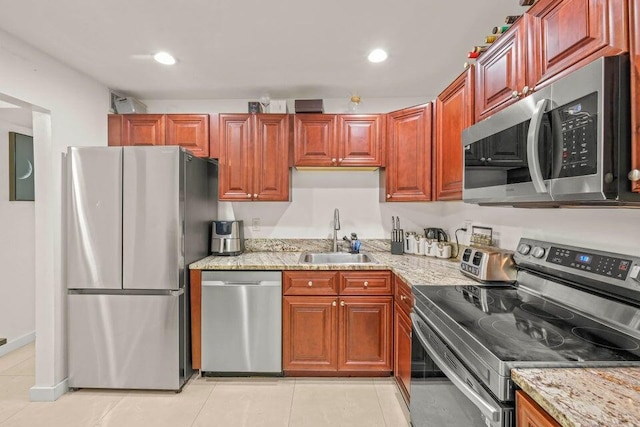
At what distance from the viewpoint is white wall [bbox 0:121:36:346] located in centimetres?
301

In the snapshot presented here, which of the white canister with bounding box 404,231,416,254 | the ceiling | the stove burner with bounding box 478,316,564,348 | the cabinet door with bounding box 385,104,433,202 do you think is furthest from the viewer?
the white canister with bounding box 404,231,416,254

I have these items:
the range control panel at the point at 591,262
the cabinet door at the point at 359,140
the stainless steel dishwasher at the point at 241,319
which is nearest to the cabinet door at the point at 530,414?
the range control panel at the point at 591,262

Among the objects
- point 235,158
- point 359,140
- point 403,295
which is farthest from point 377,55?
point 403,295

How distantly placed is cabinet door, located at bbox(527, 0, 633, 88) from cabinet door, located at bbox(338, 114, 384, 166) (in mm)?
1497

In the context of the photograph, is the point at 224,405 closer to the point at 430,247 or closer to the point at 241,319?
the point at 241,319

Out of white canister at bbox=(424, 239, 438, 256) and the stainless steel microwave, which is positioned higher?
the stainless steel microwave

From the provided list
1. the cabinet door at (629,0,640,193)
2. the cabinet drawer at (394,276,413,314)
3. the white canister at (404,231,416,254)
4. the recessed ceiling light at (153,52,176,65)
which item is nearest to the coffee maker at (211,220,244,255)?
the recessed ceiling light at (153,52,176,65)

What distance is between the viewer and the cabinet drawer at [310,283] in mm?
2467

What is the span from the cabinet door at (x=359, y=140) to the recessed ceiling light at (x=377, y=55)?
54 centimetres

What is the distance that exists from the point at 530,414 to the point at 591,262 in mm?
796

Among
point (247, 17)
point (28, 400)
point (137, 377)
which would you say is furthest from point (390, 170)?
point (28, 400)

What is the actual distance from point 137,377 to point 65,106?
206cm

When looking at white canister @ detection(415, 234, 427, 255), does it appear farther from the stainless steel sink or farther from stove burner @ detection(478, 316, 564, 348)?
stove burner @ detection(478, 316, 564, 348)

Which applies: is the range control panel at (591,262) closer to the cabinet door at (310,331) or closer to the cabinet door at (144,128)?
the cabinet door at (310,331)
